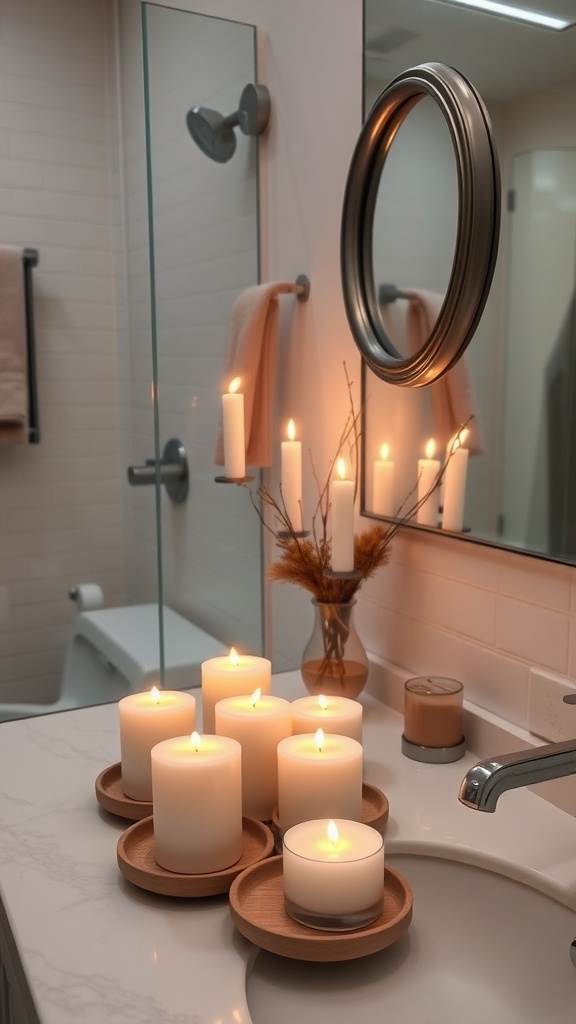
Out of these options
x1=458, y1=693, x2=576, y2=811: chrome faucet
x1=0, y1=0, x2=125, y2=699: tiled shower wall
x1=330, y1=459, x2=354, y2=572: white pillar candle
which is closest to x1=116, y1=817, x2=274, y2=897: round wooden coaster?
x1=458, y1=693, x2=576, y2=811: chrome faucet

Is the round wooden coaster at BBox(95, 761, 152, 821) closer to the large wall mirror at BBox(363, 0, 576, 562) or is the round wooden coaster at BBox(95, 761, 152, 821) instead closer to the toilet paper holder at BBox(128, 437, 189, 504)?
the large wall mirror at BBox(363, 0, 576, 562)

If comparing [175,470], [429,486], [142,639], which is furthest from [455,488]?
[142,639]

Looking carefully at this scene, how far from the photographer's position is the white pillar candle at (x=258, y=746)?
0.93 metres

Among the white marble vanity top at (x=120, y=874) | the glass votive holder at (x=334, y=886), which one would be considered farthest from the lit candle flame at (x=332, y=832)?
the white marble vanity top at (x=120, y=874)

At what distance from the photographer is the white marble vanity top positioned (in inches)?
26.5

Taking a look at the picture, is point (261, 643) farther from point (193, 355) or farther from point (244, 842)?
point (244, 842)

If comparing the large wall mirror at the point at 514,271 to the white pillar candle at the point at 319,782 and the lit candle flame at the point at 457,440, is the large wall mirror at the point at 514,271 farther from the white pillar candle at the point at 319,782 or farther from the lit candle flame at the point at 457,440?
the white pillar candle at the point at 319,782

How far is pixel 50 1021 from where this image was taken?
64cm

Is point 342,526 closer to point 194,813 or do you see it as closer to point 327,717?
point 327,717

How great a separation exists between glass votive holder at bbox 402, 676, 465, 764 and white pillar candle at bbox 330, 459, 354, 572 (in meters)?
0.17

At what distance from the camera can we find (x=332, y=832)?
0.77 m

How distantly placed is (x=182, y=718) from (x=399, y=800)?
0.26 metres

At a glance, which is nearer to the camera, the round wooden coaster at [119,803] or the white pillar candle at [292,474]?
the round wooden coaster at [119,803]

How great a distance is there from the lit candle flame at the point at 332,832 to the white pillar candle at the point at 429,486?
0.49 metres
